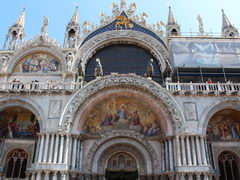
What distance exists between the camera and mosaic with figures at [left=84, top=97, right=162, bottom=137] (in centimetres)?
1560

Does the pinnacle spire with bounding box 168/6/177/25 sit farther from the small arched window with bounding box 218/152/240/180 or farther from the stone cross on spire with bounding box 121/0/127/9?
the small arched window with bounding box 218/152/240/180

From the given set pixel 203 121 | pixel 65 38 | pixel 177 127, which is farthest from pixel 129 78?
pixel 65 38

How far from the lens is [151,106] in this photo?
50.7ft

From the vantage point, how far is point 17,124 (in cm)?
1652

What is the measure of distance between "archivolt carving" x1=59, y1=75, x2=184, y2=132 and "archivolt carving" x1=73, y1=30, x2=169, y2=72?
4650mm

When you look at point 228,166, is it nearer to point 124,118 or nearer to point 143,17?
point 124,118

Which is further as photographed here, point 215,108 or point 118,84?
point 118,84

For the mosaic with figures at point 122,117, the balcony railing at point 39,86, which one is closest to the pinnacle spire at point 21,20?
the balcony railing at point 39,86

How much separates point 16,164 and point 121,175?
25.1ft

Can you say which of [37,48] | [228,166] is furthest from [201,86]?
[37,48]

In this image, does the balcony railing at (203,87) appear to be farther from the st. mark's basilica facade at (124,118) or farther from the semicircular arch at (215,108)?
the semicircular arch at (215,108)

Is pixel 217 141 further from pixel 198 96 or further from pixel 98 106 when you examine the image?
pixel 98 106

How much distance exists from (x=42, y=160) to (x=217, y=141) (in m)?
12.1

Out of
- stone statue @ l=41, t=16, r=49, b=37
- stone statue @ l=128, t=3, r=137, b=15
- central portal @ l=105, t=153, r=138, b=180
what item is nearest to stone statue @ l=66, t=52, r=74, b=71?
stone statue @ l=41, t=16, r=49, b=37
